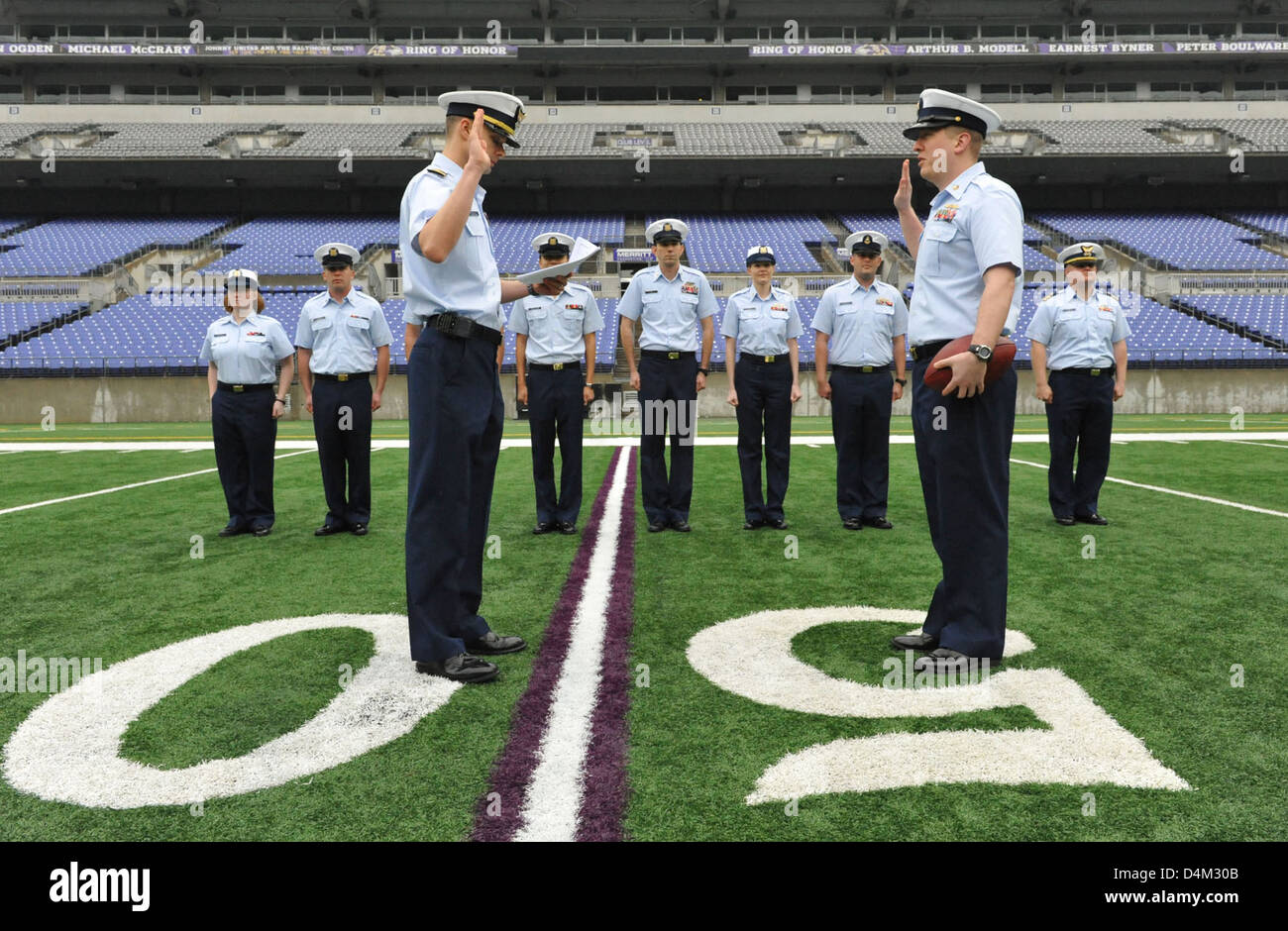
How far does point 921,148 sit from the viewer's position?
3.07 m

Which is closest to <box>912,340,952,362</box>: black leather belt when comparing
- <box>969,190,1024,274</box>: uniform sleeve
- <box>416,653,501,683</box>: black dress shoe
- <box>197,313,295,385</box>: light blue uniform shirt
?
<box>969,190,1024,274</box>: uniform sleeve

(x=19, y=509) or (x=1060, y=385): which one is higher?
(x=1060, y=385)

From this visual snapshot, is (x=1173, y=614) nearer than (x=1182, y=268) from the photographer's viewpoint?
Yes

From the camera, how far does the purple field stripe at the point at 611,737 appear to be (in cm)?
181

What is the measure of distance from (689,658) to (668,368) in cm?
342

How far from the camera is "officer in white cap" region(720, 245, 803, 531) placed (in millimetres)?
6051

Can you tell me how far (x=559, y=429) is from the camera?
242 inches

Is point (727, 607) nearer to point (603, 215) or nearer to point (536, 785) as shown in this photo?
point (536, 785)

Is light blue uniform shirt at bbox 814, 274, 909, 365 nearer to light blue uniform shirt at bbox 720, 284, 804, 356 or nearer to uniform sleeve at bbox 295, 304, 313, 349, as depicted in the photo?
light blue uniform shirt at bbox 720, 284, 804, 356

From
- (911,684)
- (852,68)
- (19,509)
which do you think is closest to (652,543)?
(911,684)

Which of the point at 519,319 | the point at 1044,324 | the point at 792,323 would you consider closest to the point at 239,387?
the point at 519,319

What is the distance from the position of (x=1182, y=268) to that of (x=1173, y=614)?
2794 centimetres

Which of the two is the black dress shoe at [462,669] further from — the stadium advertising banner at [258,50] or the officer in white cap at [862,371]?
the stadium advertising banner at [258,50]

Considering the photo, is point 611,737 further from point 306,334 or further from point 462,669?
point 306,334
